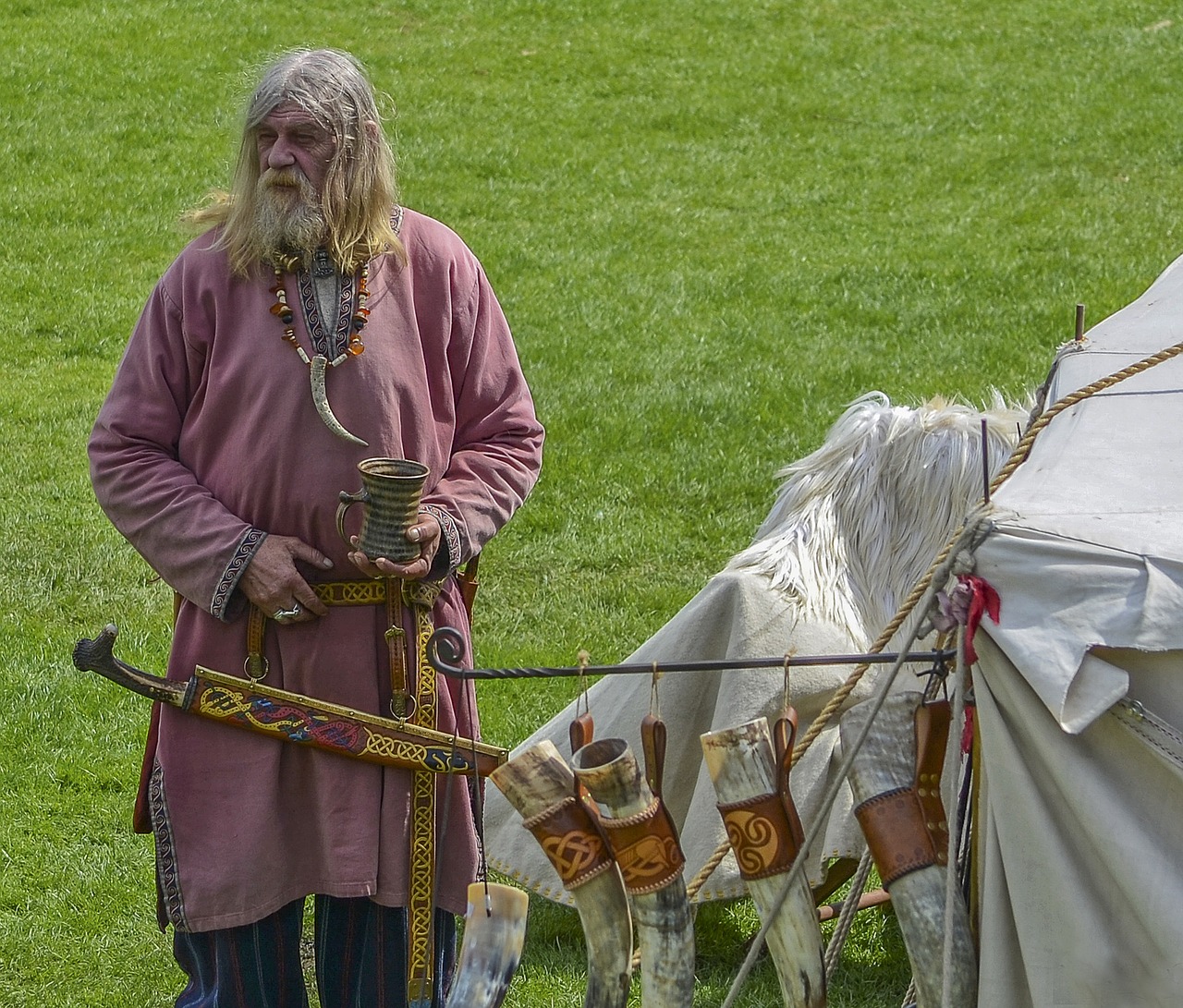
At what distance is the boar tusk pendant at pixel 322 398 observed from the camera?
2838mm

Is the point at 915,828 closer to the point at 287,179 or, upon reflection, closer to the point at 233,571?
the point at 233,571

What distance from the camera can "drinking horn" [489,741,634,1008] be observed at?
2.11 m

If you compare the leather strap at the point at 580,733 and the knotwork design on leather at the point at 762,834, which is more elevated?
the leather strap at the point at 580,733

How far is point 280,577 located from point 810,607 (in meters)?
1.53

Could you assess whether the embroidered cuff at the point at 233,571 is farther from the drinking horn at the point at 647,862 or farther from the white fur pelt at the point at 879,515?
the white fur pelt at the point at 879,515

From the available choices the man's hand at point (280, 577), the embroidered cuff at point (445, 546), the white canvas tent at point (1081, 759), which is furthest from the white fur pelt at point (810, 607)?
the white canvas tent at point (1081, 759)

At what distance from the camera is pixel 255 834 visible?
2875 mm

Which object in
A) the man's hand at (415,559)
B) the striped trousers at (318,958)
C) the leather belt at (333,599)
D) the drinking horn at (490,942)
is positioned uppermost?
the man's hand at (415,559)

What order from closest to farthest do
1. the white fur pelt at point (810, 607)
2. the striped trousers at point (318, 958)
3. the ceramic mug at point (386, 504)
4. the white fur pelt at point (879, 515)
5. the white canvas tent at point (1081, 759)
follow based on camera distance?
the white canvas tent at point (1081, 759), the ceramic mug at point (386, 504), the striped trousers at point (318, 958), the white fur pelt at point (810, 607), the white fur pelt at point (879, 515)

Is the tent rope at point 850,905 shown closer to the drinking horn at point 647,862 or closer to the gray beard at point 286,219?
the drinking horn at point 647,862

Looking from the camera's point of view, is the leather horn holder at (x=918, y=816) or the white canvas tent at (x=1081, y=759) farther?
the leather horn holder at (x=918, y=816)

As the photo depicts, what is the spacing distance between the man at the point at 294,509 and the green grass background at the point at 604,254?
1.50ft

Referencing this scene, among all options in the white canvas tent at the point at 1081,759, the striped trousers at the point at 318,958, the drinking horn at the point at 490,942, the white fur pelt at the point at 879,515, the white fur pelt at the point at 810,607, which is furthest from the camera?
the white fur pelt at the point at 879,515

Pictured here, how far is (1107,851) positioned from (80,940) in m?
2.93
